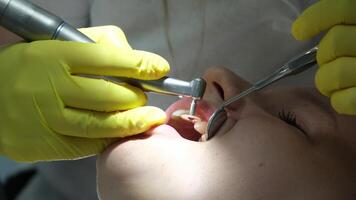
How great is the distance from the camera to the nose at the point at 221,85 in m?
1.07

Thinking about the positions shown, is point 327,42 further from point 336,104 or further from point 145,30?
point 145,30

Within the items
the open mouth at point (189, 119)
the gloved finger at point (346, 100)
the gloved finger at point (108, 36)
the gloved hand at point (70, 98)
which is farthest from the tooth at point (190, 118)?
the gloved finger at point (346, 100)

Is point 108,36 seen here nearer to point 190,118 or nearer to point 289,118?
point 190,118

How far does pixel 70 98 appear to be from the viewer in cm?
96

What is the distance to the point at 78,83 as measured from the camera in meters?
0.96

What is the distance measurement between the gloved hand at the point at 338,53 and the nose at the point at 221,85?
0.23 m

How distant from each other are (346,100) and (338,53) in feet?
0.30

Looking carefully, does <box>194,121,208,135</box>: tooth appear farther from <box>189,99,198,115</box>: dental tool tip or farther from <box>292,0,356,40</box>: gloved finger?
<box>292,0,356,40</box>: gloved finger

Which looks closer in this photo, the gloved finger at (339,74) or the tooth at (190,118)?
the gloved finger at (339,74)

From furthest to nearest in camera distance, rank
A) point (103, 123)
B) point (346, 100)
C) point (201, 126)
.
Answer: point (201, 126)
point (103, 123)
point (346, 100)

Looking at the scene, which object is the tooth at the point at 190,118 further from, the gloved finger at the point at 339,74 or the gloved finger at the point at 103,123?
the gloved finger at the point at 339,74

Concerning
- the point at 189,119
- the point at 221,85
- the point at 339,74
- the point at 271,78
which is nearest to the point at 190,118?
the point at 189,119

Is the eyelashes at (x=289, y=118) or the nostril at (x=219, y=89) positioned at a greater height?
the nostril at (x=219, y=89)

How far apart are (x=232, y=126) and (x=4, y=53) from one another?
534mm
